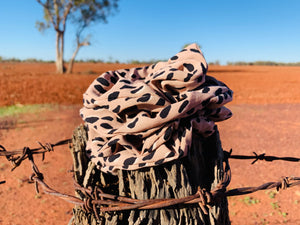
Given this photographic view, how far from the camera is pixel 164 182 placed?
1152 millimetres

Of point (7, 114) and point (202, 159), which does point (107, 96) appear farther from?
point (7, 114)

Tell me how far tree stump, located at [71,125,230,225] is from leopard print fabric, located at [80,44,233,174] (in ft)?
0.23

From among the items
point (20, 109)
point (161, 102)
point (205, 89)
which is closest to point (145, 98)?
point (161, 102)

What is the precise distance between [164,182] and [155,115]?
299mm

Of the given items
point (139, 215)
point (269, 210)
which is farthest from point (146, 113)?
point (269, 210)

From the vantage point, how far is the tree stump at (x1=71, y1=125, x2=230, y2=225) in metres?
1.15

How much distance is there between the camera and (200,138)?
1.35m

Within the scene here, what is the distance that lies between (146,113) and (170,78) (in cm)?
20

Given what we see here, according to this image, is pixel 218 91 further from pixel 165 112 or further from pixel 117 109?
pixel 117 109

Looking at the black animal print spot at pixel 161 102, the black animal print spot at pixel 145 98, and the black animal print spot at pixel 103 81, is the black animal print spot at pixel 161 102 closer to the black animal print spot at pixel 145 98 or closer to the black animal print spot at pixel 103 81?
the black animal print spot at pixel 145 98

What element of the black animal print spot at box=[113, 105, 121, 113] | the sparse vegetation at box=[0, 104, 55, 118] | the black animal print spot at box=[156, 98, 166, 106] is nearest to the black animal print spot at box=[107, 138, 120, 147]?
the black animal print spot at box=[113, 105, 121, 113]

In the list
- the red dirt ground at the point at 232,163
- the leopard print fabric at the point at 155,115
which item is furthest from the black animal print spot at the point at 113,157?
the red dirt ground at the point at 232,163

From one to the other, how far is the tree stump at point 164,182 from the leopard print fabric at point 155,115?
0.23ft

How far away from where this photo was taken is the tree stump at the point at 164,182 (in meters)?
1.15
